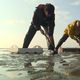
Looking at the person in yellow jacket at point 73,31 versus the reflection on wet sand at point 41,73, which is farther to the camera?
the person in yellow jacket at point 73,31

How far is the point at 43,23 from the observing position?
1382cm

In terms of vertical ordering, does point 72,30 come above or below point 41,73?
above

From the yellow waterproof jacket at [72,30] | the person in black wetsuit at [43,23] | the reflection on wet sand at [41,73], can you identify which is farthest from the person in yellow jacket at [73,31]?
the reflection on wet sand at [41,73]

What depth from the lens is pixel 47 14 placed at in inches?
516

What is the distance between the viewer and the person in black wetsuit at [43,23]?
1326 cm

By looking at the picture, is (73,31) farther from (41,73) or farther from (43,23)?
(41,73)

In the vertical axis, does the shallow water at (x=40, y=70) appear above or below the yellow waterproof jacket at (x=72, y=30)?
below

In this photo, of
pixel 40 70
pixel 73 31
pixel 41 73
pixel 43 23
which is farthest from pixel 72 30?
pixel 41 73

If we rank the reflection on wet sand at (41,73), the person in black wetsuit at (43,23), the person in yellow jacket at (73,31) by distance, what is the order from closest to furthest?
the reflection on wet sand at (41,73) < the person in yellow jacket at (73,31) < the person in black wetsuit at (43,23)

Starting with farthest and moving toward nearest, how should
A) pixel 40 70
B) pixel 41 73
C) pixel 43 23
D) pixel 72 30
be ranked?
pixel 43 23 → pixel 72 30 → pixel 40 70 → pixel 41 73

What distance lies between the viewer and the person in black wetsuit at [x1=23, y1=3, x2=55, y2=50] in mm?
13262

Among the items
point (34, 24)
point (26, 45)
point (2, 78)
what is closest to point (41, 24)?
point (34, 24)

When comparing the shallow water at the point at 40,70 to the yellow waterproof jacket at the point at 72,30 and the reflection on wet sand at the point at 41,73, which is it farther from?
the yellow waterproof jacket at the point at 72,30

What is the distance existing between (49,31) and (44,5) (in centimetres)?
134
